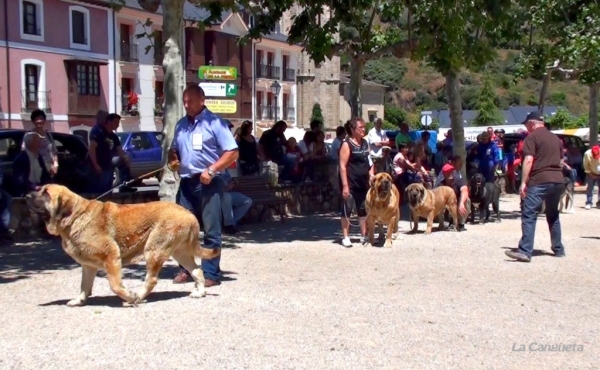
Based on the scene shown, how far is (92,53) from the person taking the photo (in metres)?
44.7

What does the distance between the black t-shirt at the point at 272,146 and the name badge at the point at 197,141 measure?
33.4 ft

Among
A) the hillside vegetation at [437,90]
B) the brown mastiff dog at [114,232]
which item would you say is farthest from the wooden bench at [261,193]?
the hillside vegetation at [437,90]

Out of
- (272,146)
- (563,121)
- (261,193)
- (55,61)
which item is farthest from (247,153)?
(563,121)

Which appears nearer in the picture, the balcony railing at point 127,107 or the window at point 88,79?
the window at point 88,79

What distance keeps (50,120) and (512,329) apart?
37.9 meters

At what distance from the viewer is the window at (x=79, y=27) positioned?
43281 mm

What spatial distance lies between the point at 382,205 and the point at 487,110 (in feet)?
198

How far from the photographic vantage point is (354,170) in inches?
487

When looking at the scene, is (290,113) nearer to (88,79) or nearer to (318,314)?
(88,79)

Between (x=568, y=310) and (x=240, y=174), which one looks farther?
(x=240, y=174)

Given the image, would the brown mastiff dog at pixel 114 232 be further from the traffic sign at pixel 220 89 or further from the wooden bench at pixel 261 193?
the traffic sign at pixel 220 89

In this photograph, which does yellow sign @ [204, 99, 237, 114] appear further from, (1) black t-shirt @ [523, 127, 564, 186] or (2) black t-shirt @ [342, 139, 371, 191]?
(1) black t-shirt @ [523, 127, 564, 186]

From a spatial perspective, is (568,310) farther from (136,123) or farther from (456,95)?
(136,123)

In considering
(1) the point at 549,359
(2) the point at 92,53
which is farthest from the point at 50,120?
(1) the point at 549,359
